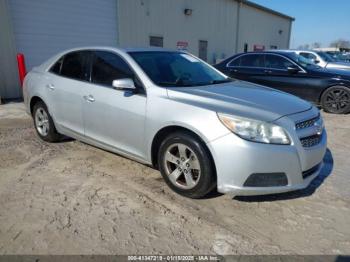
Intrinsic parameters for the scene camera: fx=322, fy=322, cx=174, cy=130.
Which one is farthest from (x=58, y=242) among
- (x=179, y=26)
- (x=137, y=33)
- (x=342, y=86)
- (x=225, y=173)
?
(x=179, y=26)

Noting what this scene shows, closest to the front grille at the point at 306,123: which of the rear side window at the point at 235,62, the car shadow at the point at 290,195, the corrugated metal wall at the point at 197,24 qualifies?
the car shadow at the point at 290,195

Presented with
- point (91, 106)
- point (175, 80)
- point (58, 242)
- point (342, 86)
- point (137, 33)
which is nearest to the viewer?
point (58, 242)

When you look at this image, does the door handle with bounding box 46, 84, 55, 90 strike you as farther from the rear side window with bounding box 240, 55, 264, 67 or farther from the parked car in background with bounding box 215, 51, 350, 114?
the rear side window with bounding box 240, 55, 264, 67

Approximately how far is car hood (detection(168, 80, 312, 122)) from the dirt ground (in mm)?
937

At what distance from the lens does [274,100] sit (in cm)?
348

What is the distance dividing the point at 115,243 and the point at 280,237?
1384mm

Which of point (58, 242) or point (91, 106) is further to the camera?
point (91, 106)

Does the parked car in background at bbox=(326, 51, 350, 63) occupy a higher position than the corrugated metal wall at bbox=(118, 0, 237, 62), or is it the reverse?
the corrugated metal wall at bbox=(118, 0, 237, 62)

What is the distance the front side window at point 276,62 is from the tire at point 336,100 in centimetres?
117

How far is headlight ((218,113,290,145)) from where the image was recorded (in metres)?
2.88

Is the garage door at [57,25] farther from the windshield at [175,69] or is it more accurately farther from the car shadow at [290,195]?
the car shadow at [290,195]

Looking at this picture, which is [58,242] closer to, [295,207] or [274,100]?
[295,207]

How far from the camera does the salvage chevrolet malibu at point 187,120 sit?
2.91 m

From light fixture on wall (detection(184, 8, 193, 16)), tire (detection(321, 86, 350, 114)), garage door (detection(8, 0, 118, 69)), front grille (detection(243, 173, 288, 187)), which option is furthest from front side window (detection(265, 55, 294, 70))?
light fixture on wall (detection(184, 8, 193, 16))
